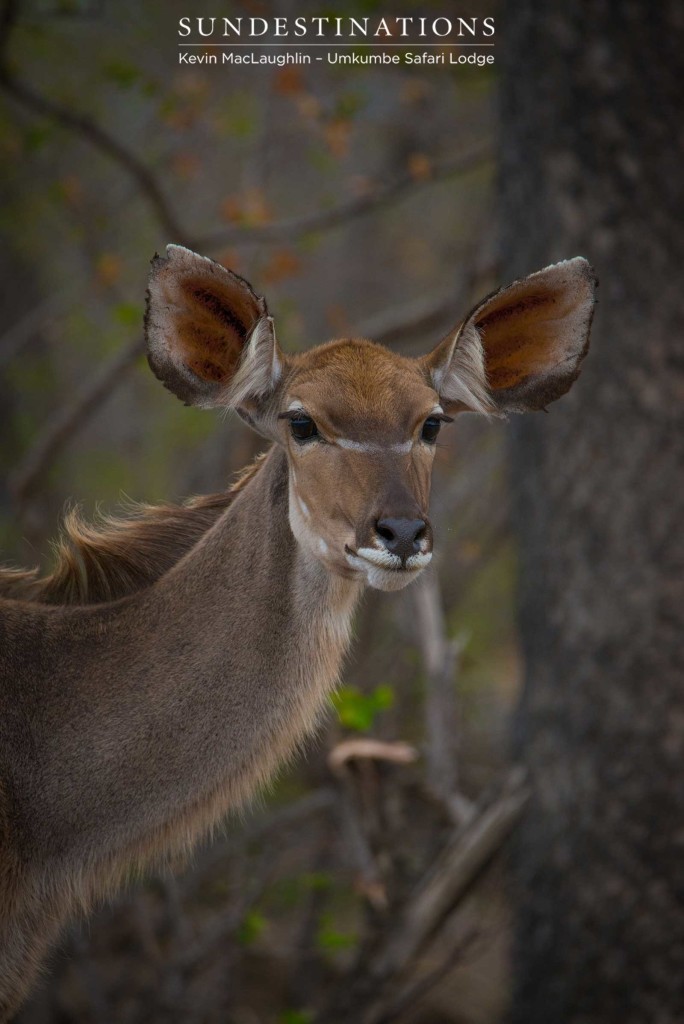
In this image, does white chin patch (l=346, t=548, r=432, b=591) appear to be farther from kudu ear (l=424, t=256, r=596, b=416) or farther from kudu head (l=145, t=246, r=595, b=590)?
kudu ear (l=424, t=256, r=596, b=416)

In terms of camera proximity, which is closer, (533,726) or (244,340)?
(244,340)

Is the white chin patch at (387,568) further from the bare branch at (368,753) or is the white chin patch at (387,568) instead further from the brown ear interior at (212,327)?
the bare branch at (368,753)

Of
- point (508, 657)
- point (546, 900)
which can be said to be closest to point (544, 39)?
point (546, 900)

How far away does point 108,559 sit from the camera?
4.74 metres

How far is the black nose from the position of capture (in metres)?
3.85

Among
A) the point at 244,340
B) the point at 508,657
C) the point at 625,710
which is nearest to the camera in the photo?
the point at 244,340

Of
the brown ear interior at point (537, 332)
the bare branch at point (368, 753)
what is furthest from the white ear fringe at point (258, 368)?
the bare branch at point (368, 753)

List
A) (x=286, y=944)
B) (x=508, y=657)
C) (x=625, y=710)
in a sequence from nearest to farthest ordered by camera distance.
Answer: (x=625, y=710), (x=286, y=944), (x=508, y=657)

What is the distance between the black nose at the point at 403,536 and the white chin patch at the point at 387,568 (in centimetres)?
2

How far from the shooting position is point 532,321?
180 inches

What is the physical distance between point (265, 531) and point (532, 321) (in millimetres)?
1374

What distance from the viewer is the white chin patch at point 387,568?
388cm

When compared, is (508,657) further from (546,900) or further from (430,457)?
(430,457)

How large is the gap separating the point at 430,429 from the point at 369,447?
0.37m
